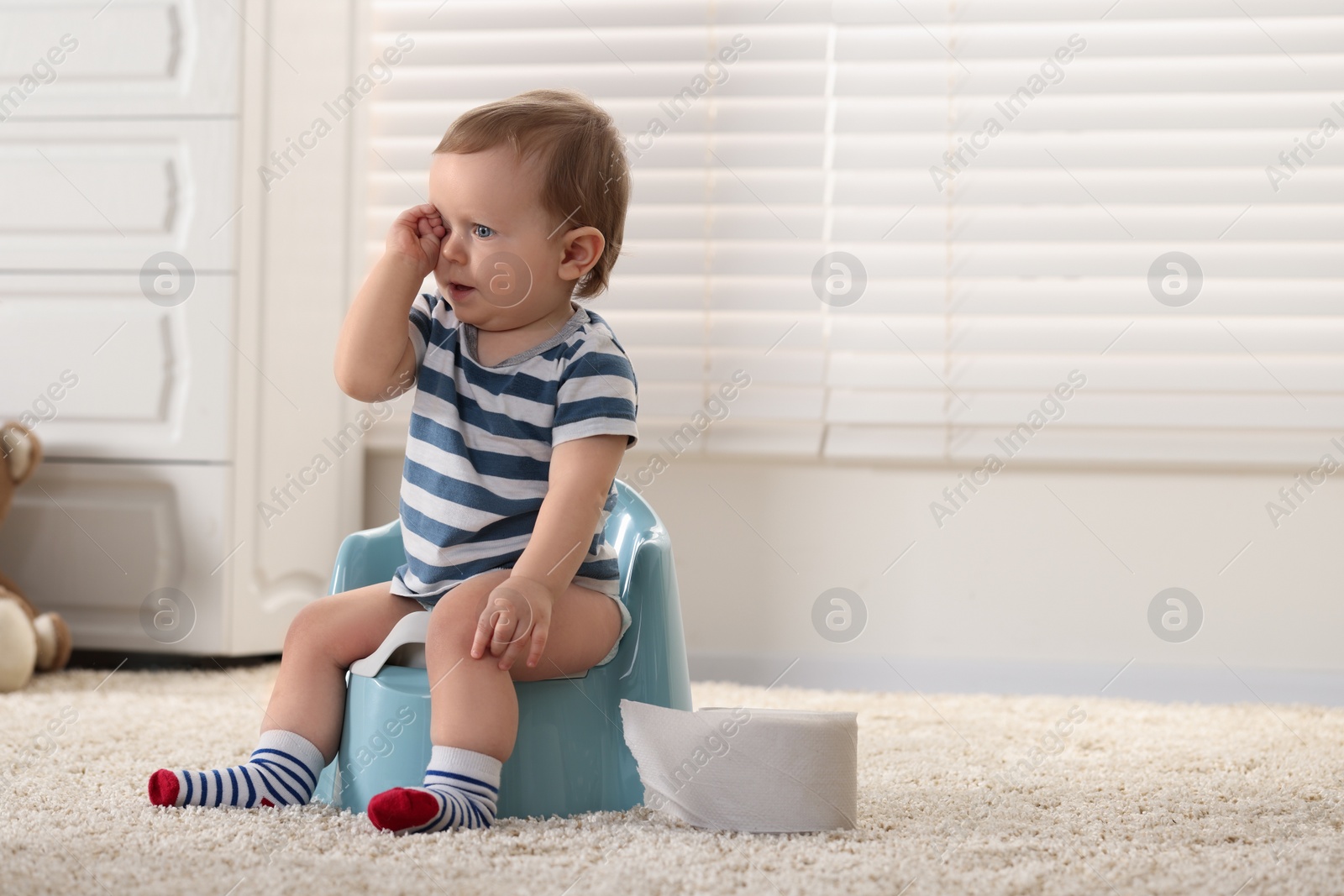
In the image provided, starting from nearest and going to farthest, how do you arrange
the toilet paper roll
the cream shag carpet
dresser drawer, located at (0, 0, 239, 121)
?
the cream shag carpet, the toilet paper roll, dresser drawer, located at (0, 0, 239, 121)

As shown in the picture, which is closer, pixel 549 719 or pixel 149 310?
pixel 549 719

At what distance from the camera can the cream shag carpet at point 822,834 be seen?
71cm

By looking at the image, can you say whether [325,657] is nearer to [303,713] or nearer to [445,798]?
[303,713]

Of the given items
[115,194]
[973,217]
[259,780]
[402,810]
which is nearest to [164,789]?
[259,780]

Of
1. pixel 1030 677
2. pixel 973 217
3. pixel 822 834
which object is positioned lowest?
pixel 1030 677

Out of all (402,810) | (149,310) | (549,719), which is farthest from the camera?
(149,310)

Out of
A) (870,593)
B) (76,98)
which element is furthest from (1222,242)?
(76,98)

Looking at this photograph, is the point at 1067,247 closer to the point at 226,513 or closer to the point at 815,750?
the point at 815,750

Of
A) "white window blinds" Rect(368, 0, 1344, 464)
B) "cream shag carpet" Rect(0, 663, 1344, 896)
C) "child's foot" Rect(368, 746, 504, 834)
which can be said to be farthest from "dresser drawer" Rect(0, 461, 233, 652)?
"child's foot" Rect(368, 746, 504, 834)

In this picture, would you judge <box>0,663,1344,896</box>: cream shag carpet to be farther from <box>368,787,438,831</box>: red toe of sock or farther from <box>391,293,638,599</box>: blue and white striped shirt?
<box>391,293,638,599</box>: blue and white striped shirt

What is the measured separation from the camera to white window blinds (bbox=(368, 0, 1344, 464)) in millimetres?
1628

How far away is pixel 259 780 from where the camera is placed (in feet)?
2.84

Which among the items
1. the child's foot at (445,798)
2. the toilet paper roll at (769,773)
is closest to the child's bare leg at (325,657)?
the child's foot at (445,798)

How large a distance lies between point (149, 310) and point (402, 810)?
1.04 m
